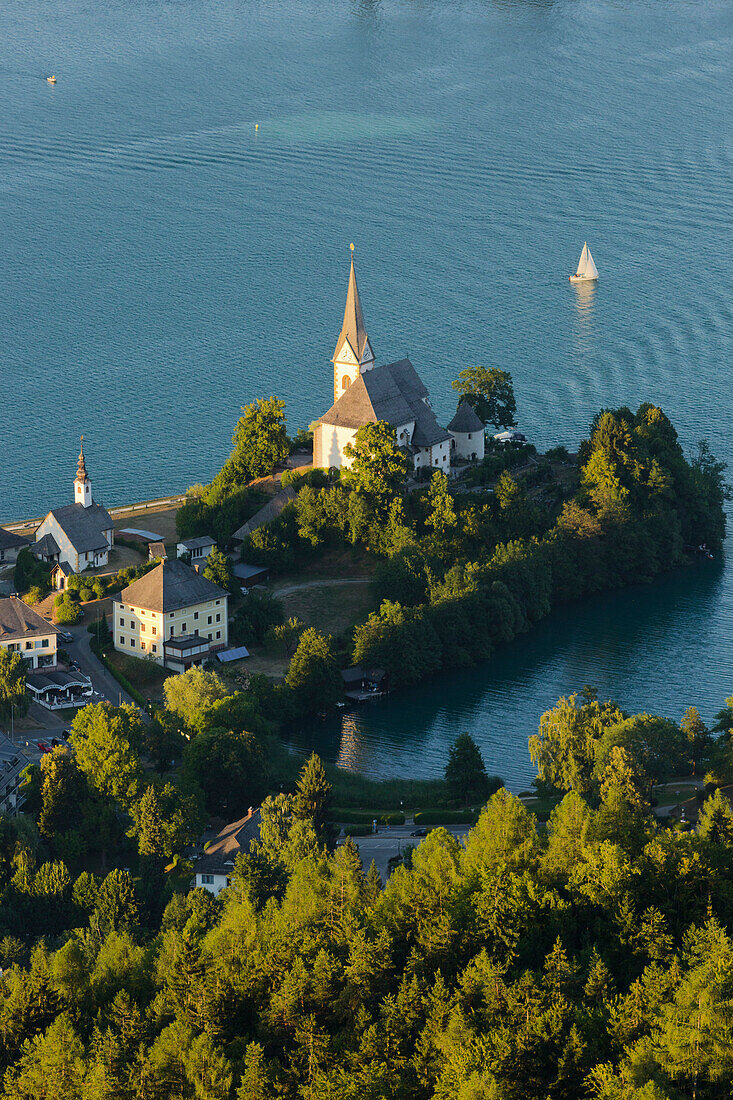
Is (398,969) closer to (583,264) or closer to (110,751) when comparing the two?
(110,751)

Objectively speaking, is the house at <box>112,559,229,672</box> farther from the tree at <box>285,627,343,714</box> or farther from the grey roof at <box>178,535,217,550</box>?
the grey roof at <box>178,535,217,550</box>

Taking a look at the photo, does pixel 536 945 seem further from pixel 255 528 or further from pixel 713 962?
pixel 255 528

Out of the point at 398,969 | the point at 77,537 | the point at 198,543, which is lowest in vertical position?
the point at 398,969

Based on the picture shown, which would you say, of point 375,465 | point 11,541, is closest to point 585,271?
point 375,465

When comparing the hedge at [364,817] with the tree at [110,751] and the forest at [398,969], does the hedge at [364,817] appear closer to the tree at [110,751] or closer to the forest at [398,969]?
the forest at [398,969]

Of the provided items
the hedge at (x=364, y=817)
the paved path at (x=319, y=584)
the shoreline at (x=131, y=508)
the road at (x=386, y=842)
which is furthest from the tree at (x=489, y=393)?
the road at (x=386, y=842)

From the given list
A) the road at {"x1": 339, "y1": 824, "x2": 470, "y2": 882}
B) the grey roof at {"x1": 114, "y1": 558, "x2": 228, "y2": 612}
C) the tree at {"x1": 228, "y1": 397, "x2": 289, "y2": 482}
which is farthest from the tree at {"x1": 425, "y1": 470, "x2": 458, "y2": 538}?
the road at {"x1": 339, "y1": 824, "x2": 470, "y2": 882}

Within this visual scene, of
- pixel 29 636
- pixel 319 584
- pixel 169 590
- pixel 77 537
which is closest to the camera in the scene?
pixel 29 636
